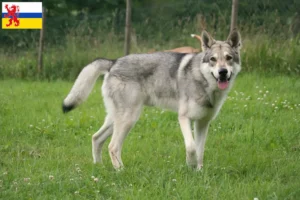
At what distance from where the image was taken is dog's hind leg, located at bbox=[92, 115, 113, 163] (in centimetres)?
519

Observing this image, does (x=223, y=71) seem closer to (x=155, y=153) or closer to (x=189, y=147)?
(x=189, y=147)

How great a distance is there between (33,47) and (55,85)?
3.92m

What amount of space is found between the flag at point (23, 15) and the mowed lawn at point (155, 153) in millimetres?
3720

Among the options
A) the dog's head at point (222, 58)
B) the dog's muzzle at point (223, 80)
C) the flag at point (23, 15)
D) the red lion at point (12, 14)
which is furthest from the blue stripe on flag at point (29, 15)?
the dog's muzzle at point (223, 80)

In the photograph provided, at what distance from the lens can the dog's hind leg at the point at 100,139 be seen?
5.19 m

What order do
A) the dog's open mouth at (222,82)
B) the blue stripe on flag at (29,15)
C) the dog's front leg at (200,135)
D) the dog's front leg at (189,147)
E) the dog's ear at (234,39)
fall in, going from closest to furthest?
the dog's front leg at (189,147)
the dog's open mouth at (222,82)
the dog's ear at (234,39)
the dog's front leg at (200,135)
the blue stripe on flag at (29,15)

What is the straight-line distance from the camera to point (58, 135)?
607 cm

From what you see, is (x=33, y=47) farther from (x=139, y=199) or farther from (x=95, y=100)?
(x=139, y=199)

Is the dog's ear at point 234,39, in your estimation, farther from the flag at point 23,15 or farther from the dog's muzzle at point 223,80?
the flag at point 23,15

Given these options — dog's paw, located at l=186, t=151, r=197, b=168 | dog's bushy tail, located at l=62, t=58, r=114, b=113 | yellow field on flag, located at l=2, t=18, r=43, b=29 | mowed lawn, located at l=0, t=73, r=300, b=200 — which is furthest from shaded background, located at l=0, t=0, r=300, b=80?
dog's paw, located at l=186, t=151, r=197, b=168

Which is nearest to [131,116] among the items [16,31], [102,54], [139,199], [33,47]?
[139,199]

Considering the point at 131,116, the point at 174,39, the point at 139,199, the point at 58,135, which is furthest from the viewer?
the point at 174,39

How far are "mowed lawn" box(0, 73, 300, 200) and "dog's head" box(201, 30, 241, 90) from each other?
83 centimetres

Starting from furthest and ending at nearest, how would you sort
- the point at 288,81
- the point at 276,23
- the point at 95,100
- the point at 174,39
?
1. the point at 174,39
2. the point at 276,23
3. the point at 288,81
4. the point at 95,100
